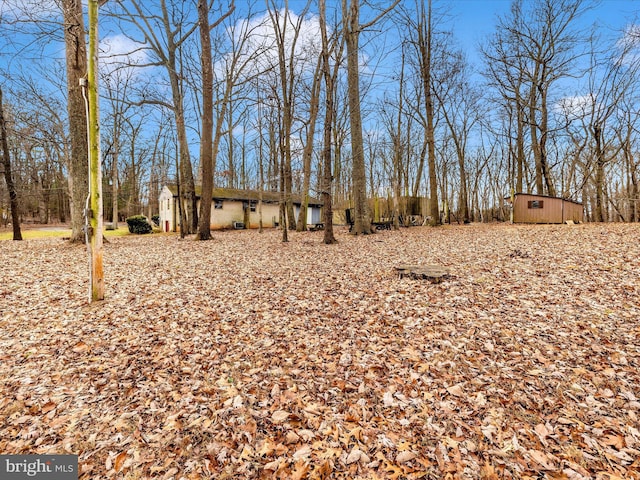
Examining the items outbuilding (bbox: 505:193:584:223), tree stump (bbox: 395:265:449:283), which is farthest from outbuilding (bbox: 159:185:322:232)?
tree stump (bbox: 395:265:449:283)

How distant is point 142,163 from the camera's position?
31.0 m

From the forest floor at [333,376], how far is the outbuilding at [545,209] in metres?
11.8

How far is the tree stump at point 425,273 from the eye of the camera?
5.73 metres

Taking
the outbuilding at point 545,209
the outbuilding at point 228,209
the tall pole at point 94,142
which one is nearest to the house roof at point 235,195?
the outbuilding at point 228,209

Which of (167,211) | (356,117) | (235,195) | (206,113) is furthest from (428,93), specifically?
(167,211)

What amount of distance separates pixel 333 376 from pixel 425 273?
3.48 metres

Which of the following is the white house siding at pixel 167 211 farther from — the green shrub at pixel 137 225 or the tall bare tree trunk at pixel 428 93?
the tall bare tree trunk at pixel 428 93

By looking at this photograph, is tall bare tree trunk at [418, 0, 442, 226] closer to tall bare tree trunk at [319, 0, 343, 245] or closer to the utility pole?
tall bare tree trunk at [319, 0, 343, 245]

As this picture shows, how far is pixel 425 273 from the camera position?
19.2 feet

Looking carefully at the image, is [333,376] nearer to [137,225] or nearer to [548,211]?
[548,211]

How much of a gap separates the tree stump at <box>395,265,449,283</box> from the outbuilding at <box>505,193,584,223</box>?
13.9m

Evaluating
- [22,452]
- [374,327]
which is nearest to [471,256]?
[374,327]

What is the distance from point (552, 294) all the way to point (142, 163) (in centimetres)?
3554

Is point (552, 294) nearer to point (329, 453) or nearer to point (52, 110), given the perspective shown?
point (329, 453)
